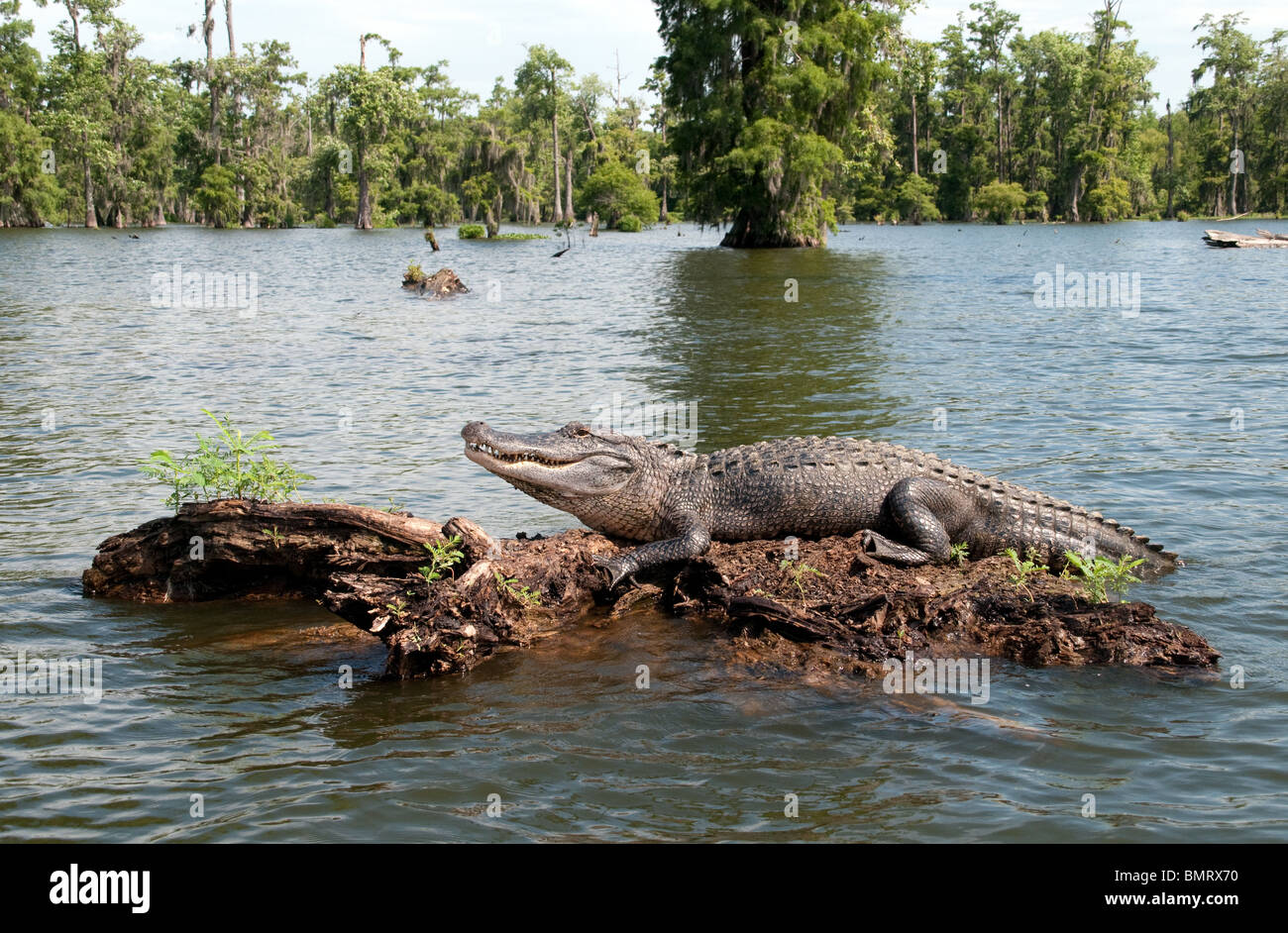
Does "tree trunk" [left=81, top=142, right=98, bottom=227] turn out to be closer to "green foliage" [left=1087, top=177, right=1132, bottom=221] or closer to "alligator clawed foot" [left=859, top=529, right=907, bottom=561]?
"green foliage" [left=1087, top=177, right=1132, bottom=221]

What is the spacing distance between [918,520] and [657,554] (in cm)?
181

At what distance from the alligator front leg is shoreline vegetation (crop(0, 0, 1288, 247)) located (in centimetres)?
5922

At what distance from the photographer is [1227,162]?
303ft

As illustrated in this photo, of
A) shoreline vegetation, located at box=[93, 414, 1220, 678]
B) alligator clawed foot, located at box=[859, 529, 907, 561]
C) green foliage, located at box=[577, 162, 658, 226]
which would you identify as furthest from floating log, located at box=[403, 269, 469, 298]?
green foliage, located at box=[577, 162, 658, 226]

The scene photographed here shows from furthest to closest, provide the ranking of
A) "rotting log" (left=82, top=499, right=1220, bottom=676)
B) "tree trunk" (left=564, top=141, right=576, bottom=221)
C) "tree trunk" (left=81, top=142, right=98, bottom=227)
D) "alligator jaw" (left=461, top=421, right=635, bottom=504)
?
"tree trunk" (left=564, top=141, right=576, bottom=221), "tree trunk" (left=81, top=142, right=98, bottom=227), "alligator jaw" (left=461, top=421, right=635, bottom=504), "rotting log" (left=82, top=499, right=1220, bottom=676)

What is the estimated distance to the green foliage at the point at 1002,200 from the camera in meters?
93.2

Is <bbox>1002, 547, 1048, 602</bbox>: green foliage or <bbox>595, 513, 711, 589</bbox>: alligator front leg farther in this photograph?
<bbox>595, 513, 711, 589</bbox>: alligator front leg

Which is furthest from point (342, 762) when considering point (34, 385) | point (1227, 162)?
point (1227, 162)

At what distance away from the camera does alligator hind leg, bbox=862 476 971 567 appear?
6.90 m

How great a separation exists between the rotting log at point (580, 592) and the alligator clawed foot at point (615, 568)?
0.20 ft

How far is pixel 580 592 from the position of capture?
6.82 metres

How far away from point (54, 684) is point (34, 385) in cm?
1107

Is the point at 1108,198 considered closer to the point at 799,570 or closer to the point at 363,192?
the point at 363,192

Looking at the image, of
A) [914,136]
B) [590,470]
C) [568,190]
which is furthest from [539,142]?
[590,470]
